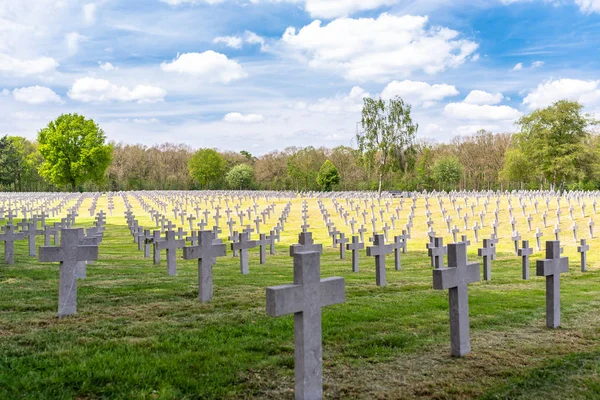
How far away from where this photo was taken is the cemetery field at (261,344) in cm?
372

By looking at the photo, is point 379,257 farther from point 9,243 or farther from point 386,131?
point 386,131

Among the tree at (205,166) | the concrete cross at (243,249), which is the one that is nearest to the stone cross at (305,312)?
the concrete cross at (243,249)

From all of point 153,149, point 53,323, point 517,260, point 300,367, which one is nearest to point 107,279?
point 53,323

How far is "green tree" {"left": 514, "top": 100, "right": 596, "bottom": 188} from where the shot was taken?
42844mm

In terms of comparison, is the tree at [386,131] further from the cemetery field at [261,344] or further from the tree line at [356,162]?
the cemetery field at [261,344]

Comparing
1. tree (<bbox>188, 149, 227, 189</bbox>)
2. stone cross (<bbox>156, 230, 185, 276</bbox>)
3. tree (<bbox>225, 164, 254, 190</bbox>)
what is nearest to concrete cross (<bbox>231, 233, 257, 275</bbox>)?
stone cross (<bbox>156, 230, 185, 276</bbox>)

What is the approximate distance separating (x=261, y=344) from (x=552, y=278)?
3463 millimetres

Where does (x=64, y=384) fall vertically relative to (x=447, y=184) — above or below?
below

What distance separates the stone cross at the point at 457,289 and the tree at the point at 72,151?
60806mm

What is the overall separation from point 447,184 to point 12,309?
7080 centimetres

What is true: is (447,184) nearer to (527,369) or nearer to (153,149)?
(153,149)

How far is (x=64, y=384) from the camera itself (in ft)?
11.8

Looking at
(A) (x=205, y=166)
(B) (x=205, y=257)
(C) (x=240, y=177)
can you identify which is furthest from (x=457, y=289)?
(C) (x=240, y=177)

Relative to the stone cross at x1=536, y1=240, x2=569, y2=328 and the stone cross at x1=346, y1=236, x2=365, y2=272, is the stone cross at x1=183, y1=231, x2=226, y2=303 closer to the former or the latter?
the stone cross at x1=536, y1=240, x2=569, y2=328
